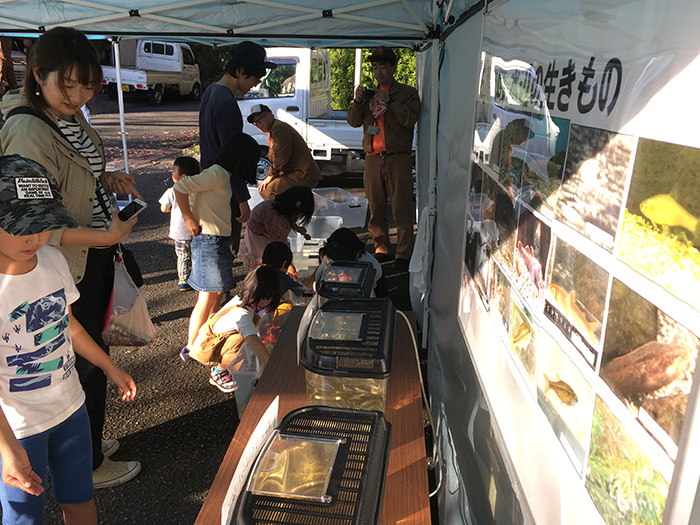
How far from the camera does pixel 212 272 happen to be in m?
3.33

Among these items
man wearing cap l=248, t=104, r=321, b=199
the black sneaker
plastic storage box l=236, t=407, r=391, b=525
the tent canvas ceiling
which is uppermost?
the tent canvas ceiling

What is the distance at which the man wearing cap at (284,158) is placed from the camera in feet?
15.9

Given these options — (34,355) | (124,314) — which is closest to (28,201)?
(34,355)

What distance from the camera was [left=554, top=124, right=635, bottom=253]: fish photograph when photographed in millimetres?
744

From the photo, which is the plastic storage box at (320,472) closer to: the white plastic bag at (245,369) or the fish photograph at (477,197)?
the fish photograph at (477,197)

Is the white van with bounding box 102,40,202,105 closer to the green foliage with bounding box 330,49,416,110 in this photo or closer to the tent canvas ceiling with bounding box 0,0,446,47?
the green foliage with bounding box 330,49,416,110

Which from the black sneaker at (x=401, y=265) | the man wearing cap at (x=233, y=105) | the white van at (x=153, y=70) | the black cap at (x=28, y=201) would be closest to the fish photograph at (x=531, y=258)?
the black cap at (x=28, y=201)

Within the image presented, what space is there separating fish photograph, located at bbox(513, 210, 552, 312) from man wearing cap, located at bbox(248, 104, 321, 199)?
3894mm

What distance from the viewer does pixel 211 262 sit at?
3.33 m

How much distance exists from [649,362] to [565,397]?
28 cm

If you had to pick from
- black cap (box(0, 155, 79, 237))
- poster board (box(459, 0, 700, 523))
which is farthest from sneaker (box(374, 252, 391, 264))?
poster board (box(459, 0, 700, 523))

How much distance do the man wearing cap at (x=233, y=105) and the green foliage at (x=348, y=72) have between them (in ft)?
23.6

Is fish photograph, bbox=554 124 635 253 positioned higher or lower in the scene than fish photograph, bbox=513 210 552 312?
higher

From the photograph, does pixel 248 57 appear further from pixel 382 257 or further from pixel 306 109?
pixel 306 109
